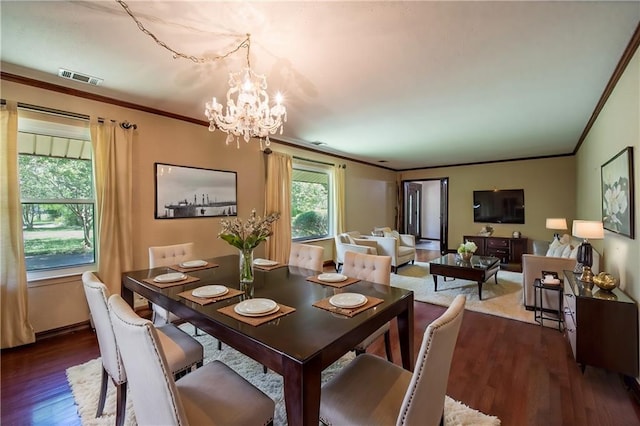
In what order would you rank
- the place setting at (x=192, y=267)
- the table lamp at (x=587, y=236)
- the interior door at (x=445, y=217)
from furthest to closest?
1. the interior door at (x=445, y=217)
2. the table lamp at (x=587, y=236)
3. the place setting at (x=192, y=267)

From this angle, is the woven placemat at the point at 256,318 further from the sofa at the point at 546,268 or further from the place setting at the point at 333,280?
the sofa at the point at 546,268

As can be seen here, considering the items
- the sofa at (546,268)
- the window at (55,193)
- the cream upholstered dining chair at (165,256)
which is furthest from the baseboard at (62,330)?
the sofa at (546,268)

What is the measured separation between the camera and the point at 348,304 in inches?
63.9

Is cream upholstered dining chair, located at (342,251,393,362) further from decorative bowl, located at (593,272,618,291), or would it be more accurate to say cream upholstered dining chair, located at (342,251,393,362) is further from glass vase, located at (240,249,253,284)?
decorative bowl, located at (593,272,618,291)

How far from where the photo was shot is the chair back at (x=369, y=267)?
2344mm

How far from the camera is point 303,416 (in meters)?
1.09

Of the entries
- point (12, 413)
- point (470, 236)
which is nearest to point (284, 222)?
point (12, 413)

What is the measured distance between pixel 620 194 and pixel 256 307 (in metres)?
3.22

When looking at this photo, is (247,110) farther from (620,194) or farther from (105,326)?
(620,194)

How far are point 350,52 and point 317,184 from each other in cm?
408

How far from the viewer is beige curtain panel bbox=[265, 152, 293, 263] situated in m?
4.86

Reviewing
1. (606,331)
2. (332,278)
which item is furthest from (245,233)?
(606,331)

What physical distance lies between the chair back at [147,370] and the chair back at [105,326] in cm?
42

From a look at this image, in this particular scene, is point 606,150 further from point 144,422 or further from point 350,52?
point 144,422
